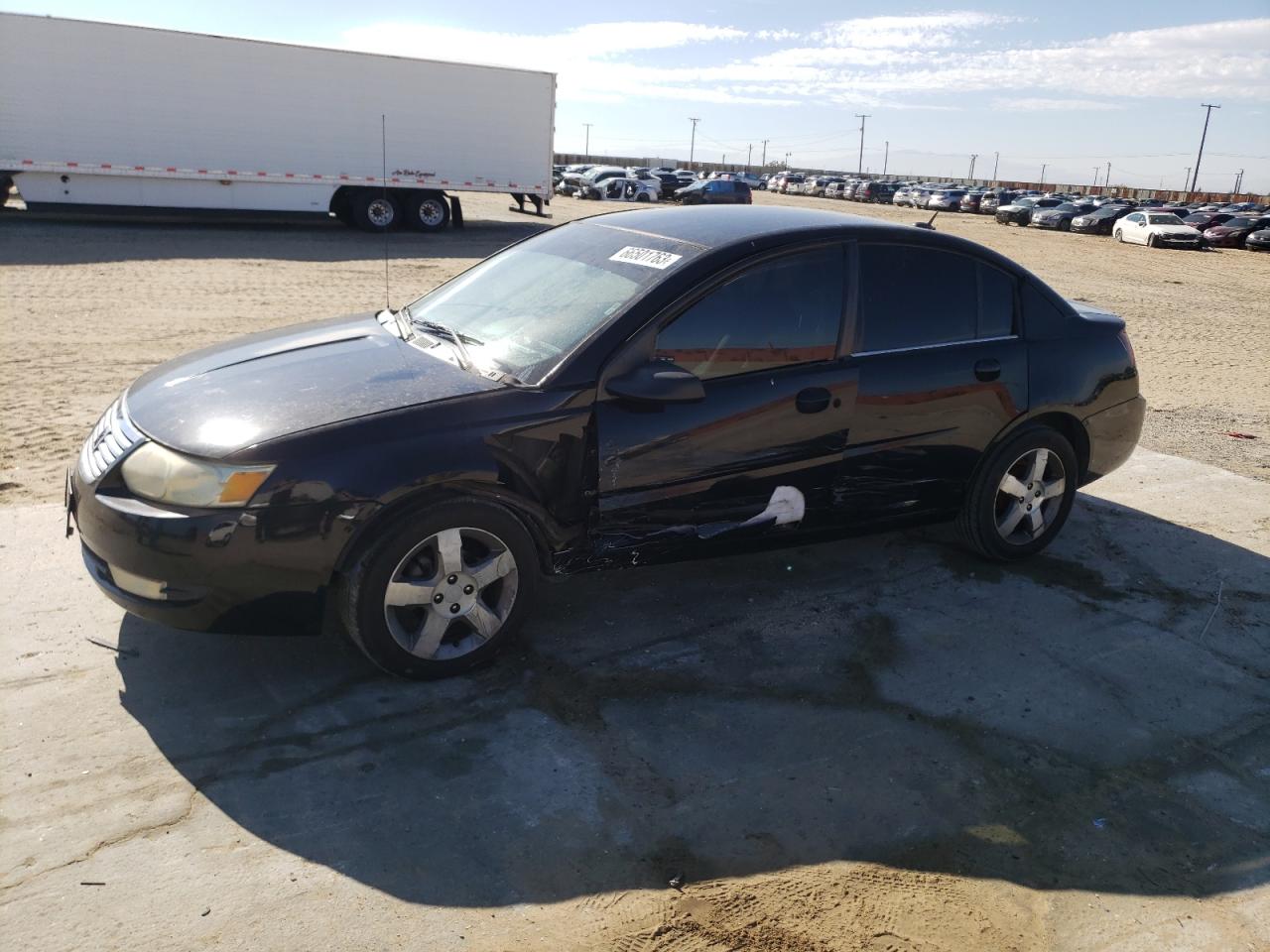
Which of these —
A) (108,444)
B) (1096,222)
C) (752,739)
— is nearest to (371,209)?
(108,444)

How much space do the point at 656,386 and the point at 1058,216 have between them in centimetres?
4401

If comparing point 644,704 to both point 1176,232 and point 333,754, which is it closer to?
point 333,754

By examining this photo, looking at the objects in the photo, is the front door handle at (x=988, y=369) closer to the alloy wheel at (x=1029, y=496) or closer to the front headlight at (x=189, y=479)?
the alloy wheel at (x=1029, y=496)

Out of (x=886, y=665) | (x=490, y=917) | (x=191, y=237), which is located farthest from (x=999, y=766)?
(x=191, y=237)

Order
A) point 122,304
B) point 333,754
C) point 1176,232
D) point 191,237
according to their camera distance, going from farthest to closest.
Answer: point 1176,232
point 191,237
point 122,304
point 333,754

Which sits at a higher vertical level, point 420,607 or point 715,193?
point 715,193

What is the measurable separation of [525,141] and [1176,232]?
2280 centimetres

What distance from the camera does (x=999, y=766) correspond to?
348 cm

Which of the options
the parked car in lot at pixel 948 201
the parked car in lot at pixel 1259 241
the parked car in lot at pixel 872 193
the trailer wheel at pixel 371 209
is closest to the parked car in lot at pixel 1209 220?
the parked car in lot at pixel 1259 241

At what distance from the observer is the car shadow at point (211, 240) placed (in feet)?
56.8

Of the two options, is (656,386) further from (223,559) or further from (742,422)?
(223,559)

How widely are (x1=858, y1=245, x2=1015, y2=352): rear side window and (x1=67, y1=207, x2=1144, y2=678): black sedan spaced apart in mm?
12

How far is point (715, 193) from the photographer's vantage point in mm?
40812

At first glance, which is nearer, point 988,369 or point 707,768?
point 707,768
